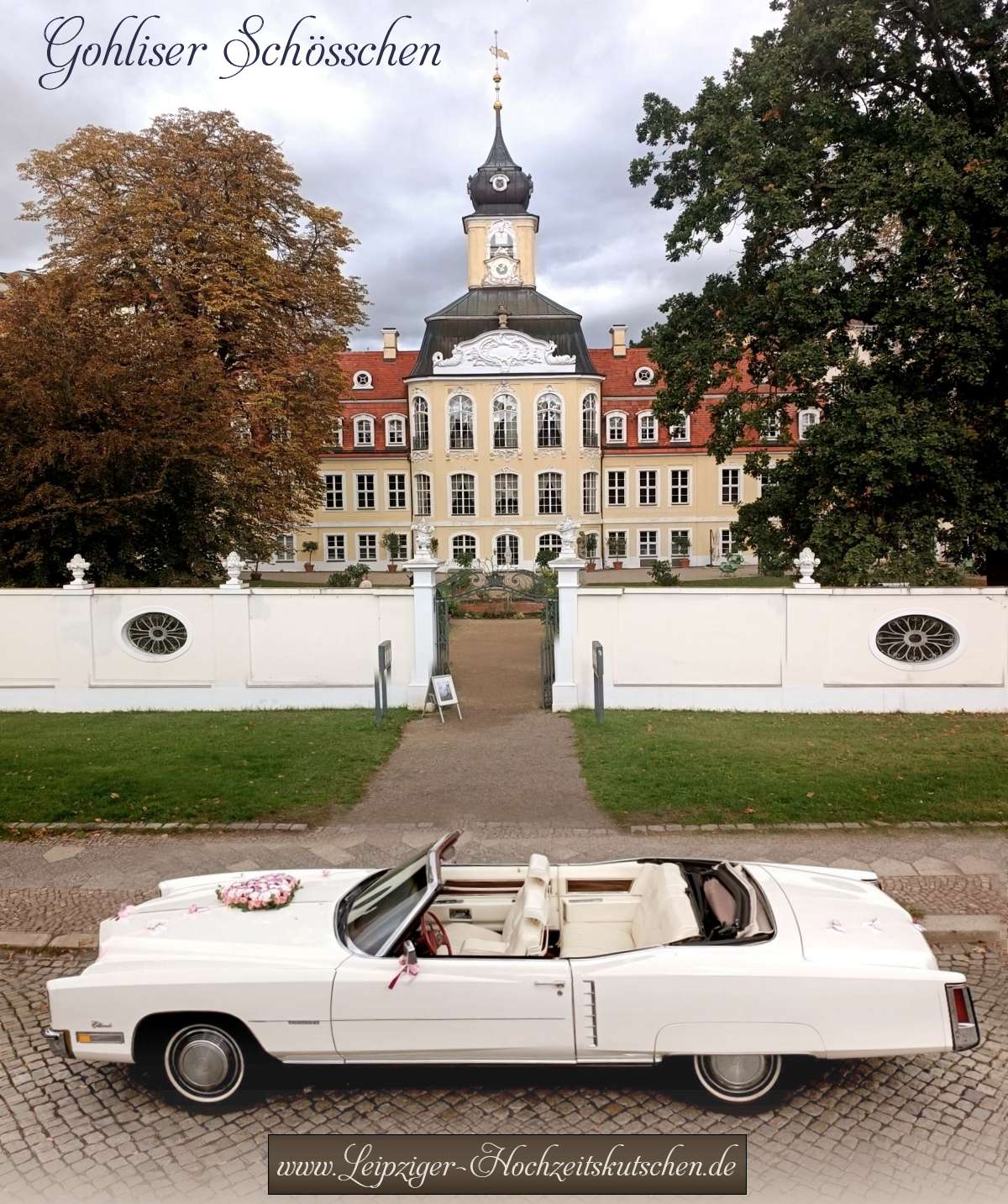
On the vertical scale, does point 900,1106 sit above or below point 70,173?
below

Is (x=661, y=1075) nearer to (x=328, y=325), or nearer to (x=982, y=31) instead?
(x=982, y=31)

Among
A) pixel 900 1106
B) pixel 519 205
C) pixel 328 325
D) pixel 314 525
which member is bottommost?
pixel 900 1106

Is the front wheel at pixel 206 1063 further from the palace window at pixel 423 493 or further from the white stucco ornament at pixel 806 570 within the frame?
the palace window at pixel 423 493

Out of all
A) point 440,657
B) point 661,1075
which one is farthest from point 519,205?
point 661,1075

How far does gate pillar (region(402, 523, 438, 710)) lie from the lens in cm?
1392

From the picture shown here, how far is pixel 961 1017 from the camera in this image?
4332mm

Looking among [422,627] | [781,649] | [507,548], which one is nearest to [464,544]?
[507,548]

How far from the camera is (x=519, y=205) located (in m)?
50.2

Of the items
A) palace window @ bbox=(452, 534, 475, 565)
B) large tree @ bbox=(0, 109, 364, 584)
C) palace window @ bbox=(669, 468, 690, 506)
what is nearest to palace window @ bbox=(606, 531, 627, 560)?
palace window @ bbox=(669, 468, 690, 506)

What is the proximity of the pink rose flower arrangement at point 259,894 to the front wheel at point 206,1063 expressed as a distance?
2.22 ft

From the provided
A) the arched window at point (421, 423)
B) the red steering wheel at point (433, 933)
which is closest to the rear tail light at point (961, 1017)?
the red steering wheel at point (433, 933)

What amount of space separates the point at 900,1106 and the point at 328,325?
29026 mm

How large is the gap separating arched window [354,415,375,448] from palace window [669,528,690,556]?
17.0 meters

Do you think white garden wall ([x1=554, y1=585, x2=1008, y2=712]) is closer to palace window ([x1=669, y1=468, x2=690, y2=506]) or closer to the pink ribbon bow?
the pink ribbon bow
